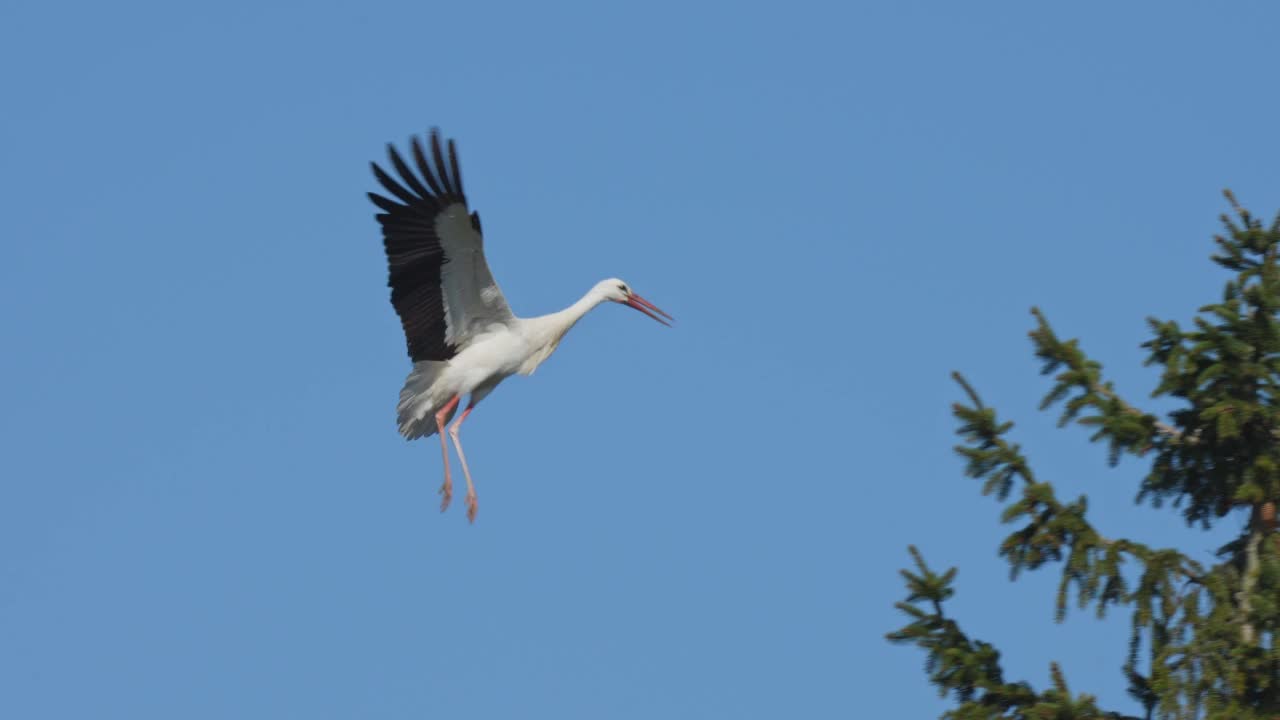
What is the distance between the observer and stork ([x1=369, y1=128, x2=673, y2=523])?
11.0 m

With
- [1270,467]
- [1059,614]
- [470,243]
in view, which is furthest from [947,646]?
[470,243]

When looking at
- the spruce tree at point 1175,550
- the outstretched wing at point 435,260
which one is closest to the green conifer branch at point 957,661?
the spruce tree at point 1175,550

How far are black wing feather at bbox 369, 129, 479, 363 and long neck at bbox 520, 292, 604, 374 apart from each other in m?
0.86

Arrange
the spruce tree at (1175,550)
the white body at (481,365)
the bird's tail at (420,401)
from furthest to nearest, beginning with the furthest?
the bird's tail at (420,401) < the white body at (481,365) < the spruce tree at (1175,550)

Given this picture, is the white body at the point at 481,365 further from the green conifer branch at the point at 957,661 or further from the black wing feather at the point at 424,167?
the green conifer branch at the point at 957,661

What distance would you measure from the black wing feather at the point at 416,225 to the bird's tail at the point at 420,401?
644 mm

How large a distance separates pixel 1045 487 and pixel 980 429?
0.36 metres

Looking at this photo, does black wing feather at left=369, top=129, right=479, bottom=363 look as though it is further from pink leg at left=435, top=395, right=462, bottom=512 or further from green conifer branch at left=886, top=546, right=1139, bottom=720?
green conifer branch at left=886, top=546, right=1139, bottom=720

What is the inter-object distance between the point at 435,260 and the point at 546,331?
52.5 inches

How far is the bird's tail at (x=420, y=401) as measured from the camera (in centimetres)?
1216

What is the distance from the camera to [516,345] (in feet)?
39.6

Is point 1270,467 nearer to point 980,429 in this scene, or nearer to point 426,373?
point 980,429

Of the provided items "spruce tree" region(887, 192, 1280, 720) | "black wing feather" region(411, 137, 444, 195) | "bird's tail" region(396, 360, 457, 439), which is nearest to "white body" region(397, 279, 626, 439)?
"bird's tail" region(396, 360, 457, 439)

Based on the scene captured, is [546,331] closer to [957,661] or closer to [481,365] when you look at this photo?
[481,365]
